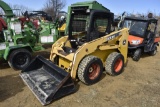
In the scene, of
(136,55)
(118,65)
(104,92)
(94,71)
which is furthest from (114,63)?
(136,55)

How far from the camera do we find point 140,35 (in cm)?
720

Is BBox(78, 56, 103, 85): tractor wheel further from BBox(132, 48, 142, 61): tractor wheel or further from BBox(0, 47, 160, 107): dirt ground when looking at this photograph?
BBox(132, 48, 142, 61): tractor wheel

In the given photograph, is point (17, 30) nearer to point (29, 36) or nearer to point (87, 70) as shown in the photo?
point (29, 36)

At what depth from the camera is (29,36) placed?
20.8ft

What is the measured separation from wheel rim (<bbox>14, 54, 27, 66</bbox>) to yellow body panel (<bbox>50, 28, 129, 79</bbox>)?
116cm

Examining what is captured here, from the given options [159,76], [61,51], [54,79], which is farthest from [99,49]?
[159,76]

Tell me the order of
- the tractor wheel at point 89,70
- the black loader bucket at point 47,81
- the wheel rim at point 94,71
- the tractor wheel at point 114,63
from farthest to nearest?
the tractor wheel at point 114,63, the wheel rim at point 94,71, the tractor wheel at point 89,70, the black loader bucket at point 47,81

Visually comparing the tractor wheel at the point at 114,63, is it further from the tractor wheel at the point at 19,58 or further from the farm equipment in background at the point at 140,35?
the tractor wheel at the point at 19,58

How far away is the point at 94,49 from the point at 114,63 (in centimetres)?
87

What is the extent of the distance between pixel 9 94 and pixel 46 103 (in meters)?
1.10

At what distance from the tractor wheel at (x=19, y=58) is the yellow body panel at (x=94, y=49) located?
109cm

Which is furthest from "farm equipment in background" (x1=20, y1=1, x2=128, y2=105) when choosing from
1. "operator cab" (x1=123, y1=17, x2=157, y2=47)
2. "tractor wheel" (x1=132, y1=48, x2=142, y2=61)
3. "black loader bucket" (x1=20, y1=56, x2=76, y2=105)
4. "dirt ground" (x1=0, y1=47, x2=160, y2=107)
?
"operator cab" (x1=123, y1=17, x2=157, y2=47)

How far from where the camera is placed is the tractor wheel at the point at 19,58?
5469 mm

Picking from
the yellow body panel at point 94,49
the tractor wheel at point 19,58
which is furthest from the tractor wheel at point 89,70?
the tractor wheel at point 19,58
